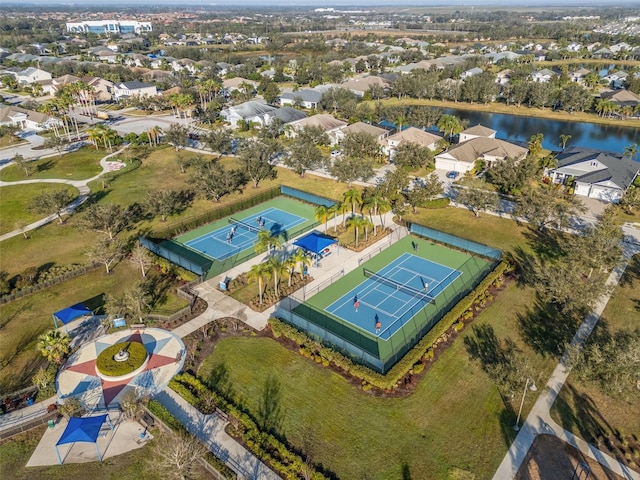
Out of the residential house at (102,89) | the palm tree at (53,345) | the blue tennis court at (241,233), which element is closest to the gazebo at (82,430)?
the palm tree at (53,345)

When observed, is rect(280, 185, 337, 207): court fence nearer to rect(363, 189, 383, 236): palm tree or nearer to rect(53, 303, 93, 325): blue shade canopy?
rect(363, 189, 383, 236): palm tree

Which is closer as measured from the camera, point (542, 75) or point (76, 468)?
point (76, 468)

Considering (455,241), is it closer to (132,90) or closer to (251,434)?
(251,434)

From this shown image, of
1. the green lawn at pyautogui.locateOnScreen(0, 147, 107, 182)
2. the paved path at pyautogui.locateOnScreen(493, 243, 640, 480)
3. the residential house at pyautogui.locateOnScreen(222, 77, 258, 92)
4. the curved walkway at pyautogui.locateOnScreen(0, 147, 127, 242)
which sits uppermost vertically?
the paved path at pyautogui.locateOnScreen(493, 243, 640, 480)

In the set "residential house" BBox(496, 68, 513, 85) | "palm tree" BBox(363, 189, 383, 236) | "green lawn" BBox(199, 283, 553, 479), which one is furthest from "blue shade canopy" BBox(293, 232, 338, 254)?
"residential house" BBox(496, 68, 513, 85)

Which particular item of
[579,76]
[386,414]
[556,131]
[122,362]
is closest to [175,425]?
[122,362]

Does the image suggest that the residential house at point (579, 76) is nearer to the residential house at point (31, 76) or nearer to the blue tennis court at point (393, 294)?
the blue tennis court at point (393, 294)

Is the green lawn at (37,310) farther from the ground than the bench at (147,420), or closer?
closer
